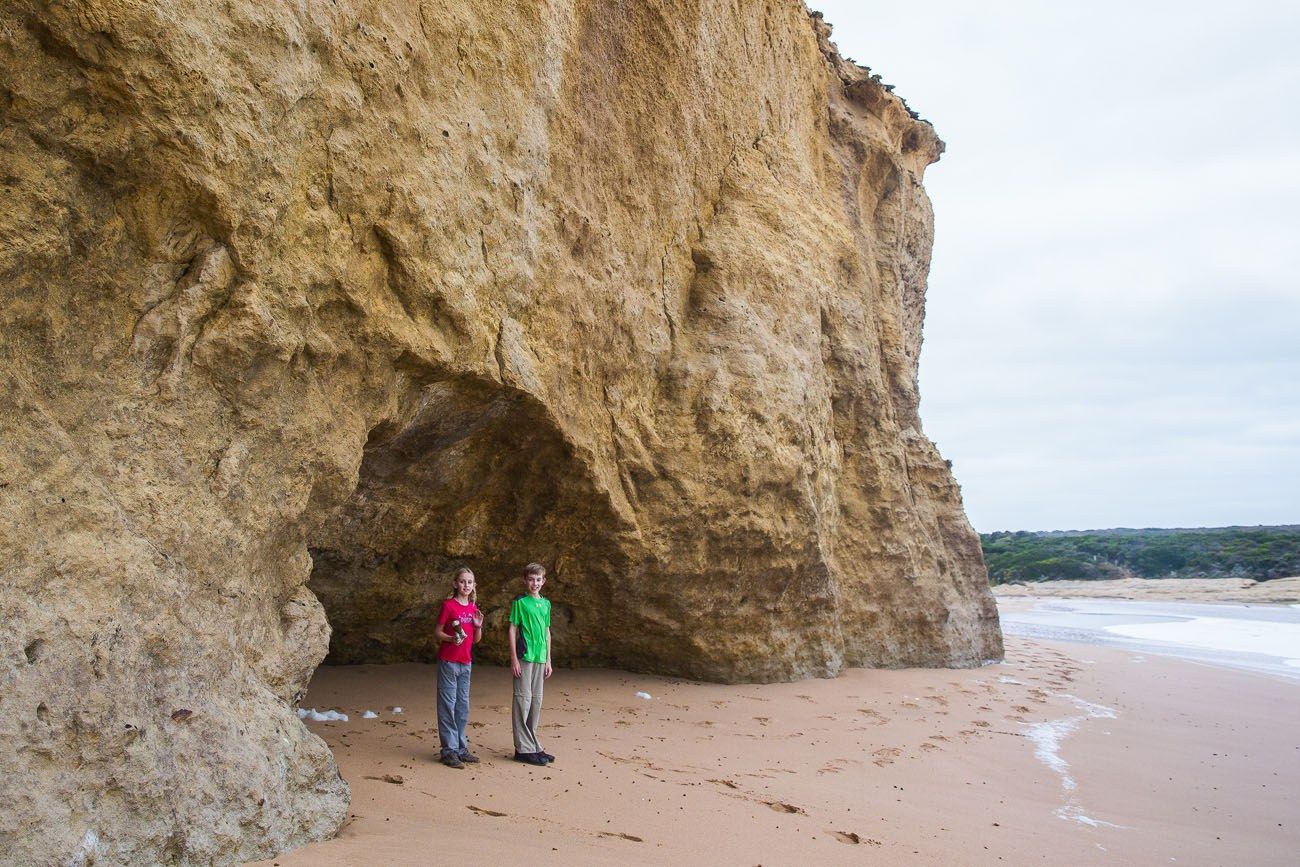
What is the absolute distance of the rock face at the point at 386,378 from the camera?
3.10 m

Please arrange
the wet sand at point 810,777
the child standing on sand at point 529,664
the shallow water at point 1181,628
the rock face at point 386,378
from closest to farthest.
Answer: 1. the rock face at point 386,378
2. the wet sand at point 810,777
3. the child standing on sand at point 529,664
4. the shallow water at point 1181,628

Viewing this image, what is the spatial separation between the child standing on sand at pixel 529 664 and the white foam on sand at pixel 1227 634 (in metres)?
15.5

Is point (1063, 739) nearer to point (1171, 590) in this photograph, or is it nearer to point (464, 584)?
point (464, 584)

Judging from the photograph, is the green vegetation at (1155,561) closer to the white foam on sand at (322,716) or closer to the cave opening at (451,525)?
the cave opening at (451,525)

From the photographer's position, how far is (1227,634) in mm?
19547

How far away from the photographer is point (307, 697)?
6449 mm

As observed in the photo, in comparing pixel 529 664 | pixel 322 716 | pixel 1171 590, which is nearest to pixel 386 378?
pixel 529 664

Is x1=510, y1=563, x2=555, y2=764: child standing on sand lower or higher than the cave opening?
lower

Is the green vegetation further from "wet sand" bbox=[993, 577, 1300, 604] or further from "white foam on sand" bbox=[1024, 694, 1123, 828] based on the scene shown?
"white foam on sand" bbox=[1024, 694, 1123, 828]

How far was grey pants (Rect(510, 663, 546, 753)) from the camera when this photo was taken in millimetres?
5074

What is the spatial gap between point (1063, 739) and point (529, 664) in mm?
4714

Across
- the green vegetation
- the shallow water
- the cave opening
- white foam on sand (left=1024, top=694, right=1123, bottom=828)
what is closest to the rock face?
the cave opening

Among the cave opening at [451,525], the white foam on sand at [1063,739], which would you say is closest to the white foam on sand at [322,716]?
the cave opening at [451,525]

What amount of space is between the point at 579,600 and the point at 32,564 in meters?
5.36
